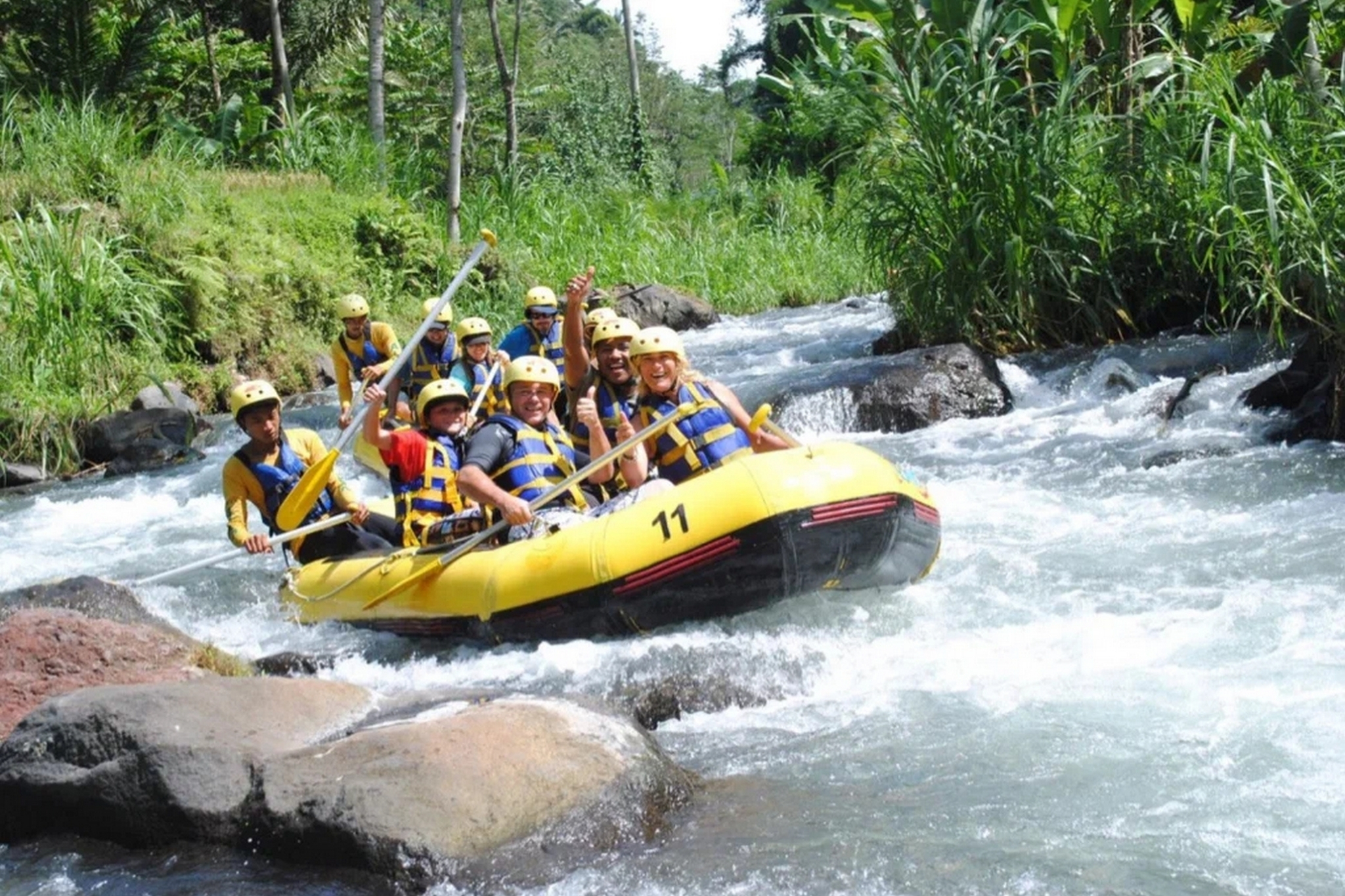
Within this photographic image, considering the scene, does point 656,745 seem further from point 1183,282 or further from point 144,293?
point 144,293

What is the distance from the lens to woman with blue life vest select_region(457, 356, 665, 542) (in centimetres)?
585

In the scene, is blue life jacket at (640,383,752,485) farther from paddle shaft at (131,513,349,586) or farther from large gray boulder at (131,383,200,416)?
large gray boulder at (131,383,200,416)

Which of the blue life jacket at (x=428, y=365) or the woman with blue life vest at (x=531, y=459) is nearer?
the woman with blue life vest at (x=531, y=459)

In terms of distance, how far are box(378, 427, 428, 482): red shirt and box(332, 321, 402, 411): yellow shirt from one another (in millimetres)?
3233

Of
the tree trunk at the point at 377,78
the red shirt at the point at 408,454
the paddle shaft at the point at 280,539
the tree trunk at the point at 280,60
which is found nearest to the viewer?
the red shirt at the point at 408,454

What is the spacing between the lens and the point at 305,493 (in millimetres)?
6383

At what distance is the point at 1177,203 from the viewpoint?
9.77 meters

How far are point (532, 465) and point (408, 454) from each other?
0.62m

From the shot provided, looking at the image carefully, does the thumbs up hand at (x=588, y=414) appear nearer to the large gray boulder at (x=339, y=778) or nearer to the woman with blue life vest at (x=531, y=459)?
the woman with blue life vest at (x=531, y=459)

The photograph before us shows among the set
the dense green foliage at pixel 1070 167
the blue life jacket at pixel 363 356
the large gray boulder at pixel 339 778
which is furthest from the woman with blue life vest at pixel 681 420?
the blue life jacket at pixel 363 356

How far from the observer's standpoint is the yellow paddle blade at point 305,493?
637 cm

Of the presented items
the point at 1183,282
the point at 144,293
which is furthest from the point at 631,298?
the point at 1183,282

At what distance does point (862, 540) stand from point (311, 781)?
233 cm

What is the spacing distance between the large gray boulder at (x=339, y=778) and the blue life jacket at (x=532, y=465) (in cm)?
184
